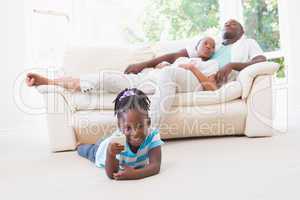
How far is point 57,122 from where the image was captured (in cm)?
218

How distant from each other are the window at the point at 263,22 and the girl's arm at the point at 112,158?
125 inches

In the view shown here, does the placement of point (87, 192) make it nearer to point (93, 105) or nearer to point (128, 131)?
point (128, 131)

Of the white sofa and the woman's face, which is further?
the woman's face

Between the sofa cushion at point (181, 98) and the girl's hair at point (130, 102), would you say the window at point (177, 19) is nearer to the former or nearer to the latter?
the sofa cushion at point (181, 98)

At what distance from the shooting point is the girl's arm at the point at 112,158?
4.52 ft

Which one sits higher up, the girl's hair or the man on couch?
the man on couch

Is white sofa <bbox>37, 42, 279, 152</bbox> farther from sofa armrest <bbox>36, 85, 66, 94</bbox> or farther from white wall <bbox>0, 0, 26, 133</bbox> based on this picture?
white wall <bbox>0, 0, 26, 133</bbox>

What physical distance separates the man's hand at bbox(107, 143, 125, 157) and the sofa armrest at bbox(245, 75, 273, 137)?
1.20 m

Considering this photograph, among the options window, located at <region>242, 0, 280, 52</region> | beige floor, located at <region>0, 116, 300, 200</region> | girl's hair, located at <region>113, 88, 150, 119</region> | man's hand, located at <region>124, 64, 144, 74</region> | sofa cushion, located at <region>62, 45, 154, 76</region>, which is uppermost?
window, located at <region>242, 0, 280, 52</region>

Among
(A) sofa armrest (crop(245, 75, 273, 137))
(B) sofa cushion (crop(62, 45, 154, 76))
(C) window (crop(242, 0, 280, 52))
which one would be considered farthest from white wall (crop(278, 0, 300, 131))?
(B) sofa cushion (crop(62, 45, 154, 76))

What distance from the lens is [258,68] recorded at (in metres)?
2.34

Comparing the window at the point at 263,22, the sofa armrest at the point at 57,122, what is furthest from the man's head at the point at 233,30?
the window at the point at 263,22

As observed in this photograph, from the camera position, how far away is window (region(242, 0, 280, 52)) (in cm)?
405

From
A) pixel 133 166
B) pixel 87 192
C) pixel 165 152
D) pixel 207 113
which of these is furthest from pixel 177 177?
pixel 207 113
